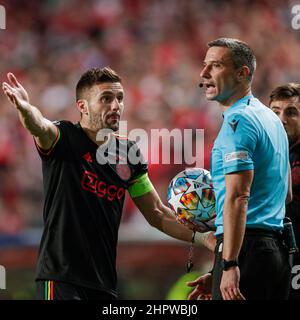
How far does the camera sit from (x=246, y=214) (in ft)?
12.0

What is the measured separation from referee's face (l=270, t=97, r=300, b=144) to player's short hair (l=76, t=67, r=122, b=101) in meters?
1.22

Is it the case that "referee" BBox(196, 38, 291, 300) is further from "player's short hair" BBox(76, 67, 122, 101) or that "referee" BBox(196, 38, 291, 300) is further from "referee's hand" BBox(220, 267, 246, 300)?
"player's short hair" BBox(76, 67, 122, 101)

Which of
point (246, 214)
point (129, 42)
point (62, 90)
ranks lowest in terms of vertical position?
point (246, 214)

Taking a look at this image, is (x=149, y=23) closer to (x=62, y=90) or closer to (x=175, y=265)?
(x=62, y=90)

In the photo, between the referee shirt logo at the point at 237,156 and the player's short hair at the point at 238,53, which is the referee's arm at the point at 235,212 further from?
the player's short hair at the point at 238,53

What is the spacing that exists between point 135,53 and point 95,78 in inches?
244

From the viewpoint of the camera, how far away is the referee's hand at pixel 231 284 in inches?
141

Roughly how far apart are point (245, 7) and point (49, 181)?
24.6 feet

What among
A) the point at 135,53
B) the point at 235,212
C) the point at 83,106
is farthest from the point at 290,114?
the point at 135,53

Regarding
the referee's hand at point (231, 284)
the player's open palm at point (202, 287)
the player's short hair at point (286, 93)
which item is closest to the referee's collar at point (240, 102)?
the referee's hand at point (231, 284)

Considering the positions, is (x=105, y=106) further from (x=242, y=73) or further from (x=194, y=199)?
(x=242, y=73)

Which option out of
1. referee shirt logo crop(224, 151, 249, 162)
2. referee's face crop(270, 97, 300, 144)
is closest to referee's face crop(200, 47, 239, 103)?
referee shirt logo crop(224, 151, 249, 162)

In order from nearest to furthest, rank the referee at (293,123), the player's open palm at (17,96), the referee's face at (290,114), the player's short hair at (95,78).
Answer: the player's open palm at (17,96), the player's short hair at (95,78), the referee at (293,123), the referee's face at (290,114)

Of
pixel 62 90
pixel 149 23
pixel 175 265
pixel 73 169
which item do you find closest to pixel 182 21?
pixel 149 23
